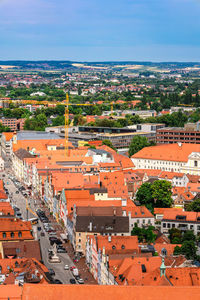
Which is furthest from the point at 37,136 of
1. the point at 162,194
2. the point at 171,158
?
the point at 162,194

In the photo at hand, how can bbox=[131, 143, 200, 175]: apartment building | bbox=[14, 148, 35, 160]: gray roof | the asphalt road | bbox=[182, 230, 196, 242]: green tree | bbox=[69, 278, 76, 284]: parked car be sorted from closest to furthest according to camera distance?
bbox=[69, 278, 76, 284]: parked car, the asphalt road, bbox=[182, 230, 196, 242]: green tree, bbox=[131, 143, 200, 175]: apartment building, bbox=[14, 148, 35, 160]: gray roof

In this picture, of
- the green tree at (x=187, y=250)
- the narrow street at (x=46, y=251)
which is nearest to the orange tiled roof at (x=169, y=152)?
the narrow street at (x=46, y=251)

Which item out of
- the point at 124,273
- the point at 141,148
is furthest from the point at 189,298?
the point at 141,148

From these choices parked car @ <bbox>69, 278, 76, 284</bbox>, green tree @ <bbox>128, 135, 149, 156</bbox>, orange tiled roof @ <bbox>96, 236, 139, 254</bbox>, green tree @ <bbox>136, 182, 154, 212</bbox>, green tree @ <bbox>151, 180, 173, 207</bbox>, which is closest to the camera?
parked car @ <bbox>69, 278, 76, 284</bbox>

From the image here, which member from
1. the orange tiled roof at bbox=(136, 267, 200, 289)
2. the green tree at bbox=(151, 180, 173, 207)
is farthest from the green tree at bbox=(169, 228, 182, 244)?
the orange tiled roof at bbox=(136, 267, 200, 289)

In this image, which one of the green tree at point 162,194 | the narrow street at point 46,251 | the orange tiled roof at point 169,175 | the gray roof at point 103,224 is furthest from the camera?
the orange tiled roof at point 169,175

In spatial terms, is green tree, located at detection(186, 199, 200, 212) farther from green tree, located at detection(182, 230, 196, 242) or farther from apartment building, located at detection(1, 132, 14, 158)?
apartment building, located at detection(1, 132, 14, 158)

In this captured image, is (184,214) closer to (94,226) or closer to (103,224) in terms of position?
(103,224)

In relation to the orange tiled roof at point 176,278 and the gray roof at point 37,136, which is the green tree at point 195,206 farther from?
the gray roof at point 37,136

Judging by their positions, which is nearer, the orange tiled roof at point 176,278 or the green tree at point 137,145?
the orange tiled roof at point 176,278
